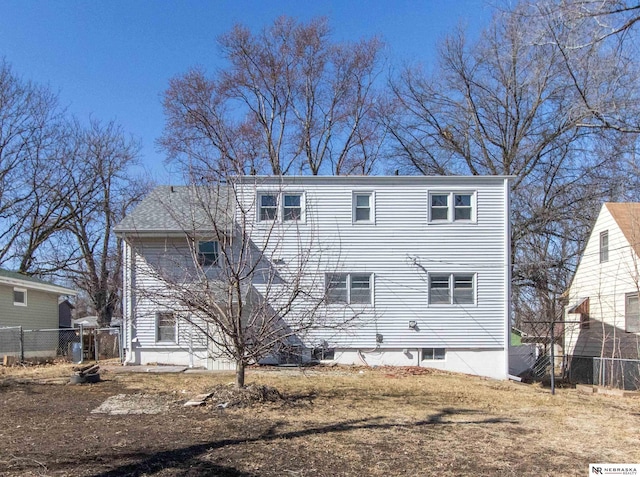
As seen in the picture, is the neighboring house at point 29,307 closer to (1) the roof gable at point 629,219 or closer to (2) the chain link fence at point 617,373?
(2) the chain link fence at point 617,373

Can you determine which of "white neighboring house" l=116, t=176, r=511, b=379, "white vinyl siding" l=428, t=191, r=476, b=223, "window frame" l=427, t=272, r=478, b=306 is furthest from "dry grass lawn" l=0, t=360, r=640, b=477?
"white vinyl siding" l=428, t=191, r=476, b=223

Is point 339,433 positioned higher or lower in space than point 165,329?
lower

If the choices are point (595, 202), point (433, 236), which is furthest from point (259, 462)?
point (595, 202)

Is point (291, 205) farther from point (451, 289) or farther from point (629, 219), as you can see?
point (629, 219)

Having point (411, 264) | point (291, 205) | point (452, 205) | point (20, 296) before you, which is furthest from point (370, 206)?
point (20, 296)

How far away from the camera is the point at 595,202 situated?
2372 centimetres

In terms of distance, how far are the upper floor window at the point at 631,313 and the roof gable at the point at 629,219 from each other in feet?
5.20

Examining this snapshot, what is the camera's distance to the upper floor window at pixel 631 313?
1642 cm

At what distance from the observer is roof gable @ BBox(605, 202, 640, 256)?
1588 cm

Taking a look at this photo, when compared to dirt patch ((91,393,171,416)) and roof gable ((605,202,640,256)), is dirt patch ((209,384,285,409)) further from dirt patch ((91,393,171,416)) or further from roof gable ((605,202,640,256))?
roof gable ((605,202,640,256))

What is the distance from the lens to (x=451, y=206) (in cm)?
1666

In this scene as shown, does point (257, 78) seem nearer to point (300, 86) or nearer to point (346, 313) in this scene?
point (300, 86)

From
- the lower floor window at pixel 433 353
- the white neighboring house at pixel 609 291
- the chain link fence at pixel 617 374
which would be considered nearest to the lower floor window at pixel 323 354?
the lower floor window at pixel 433 353

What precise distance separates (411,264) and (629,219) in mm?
7185
